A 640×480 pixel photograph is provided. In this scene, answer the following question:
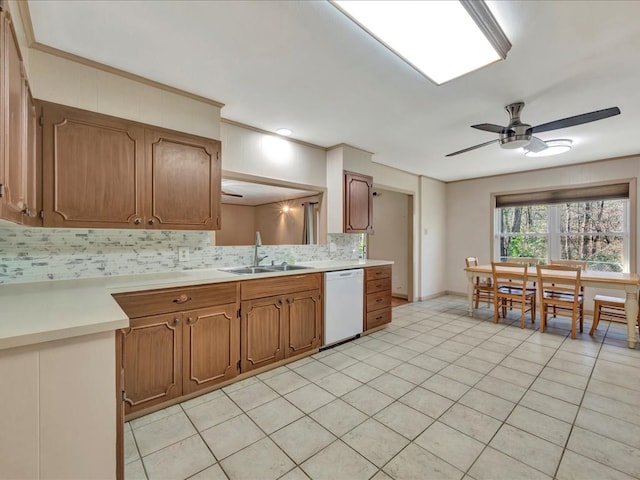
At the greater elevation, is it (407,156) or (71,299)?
(407,156)

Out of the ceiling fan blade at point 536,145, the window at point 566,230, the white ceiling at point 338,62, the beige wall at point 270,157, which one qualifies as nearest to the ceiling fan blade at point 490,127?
the white ceiling at point 338,62

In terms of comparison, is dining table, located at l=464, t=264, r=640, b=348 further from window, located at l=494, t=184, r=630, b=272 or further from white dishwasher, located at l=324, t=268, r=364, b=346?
white dishwasher, located at l=324, t=268, r=364, b=346

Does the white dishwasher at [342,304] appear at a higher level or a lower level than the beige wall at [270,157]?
lower

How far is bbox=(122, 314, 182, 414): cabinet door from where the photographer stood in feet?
6.19

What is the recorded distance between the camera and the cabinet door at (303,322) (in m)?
2.81

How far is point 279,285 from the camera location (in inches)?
106

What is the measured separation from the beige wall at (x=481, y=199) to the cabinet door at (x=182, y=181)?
16.8ft

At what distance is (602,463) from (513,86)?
98.3 inches

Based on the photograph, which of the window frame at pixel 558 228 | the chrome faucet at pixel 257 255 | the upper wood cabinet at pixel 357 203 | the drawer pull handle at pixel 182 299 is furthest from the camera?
the window frame at pixel 558 228

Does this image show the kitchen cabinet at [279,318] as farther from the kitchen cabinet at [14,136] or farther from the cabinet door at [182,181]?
the kitchen cabinet at [14,136]

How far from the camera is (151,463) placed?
157cm

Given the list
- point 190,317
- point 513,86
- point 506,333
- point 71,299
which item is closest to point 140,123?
point 71,299

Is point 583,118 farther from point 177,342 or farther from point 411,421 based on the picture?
point 177,342

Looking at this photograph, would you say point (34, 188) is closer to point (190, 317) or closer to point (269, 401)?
point (190, 317)
